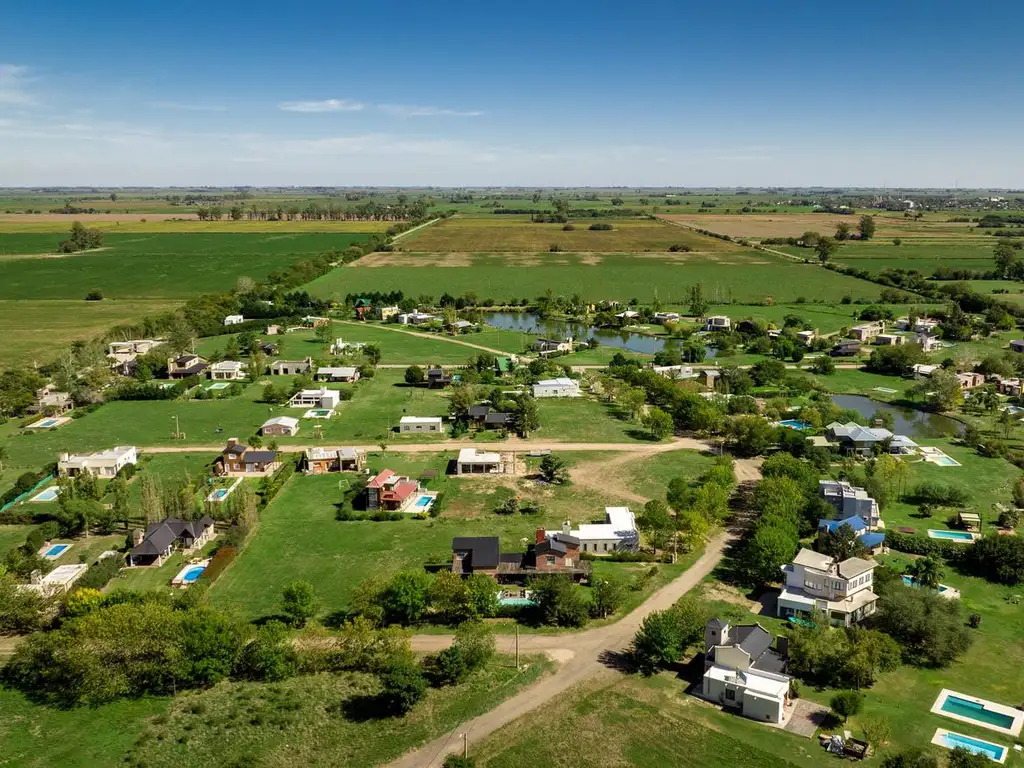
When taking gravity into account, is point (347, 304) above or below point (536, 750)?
above

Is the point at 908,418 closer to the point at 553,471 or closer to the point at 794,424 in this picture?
the point at 794,424

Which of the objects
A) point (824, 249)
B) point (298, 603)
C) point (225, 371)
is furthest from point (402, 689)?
point (824, 249)

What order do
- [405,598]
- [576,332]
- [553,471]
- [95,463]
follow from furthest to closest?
[576,332]
[95,463]
[553,471]
[405,598]

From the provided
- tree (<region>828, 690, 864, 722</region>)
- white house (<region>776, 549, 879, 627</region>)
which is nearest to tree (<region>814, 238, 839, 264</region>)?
white house (<region>776, 549, 879, 627</region>)

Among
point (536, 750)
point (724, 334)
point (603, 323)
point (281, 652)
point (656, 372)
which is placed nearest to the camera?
point (536, 750)

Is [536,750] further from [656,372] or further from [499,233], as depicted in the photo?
[499,233]

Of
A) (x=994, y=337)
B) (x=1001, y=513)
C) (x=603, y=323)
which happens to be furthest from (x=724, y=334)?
(x=1001, y=513)
